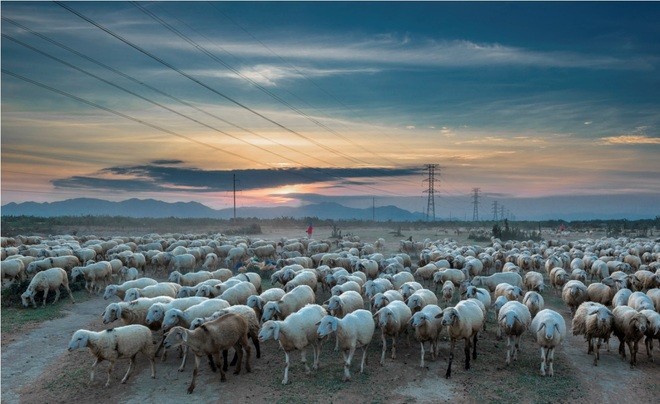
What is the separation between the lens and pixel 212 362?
42.7ft

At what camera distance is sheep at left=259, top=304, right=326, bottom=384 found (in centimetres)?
1232

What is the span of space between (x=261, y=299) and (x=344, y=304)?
2.84 metres

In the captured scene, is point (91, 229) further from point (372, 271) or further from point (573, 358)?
point (573, 358)

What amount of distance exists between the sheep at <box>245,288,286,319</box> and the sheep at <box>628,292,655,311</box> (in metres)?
12.5

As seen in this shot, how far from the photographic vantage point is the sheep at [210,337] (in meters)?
11.8

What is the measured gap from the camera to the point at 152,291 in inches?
660

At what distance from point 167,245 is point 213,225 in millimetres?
46510

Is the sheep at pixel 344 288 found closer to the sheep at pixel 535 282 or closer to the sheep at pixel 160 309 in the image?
the sheep at pixel 160 309

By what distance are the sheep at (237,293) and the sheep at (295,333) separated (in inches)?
162

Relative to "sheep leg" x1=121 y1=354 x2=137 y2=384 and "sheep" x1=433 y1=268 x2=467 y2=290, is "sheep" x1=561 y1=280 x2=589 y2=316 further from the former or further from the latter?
"sheep leg" x1=121 y1=354 x2=137 y2=384

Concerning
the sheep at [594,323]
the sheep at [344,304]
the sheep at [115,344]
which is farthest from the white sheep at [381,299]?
the sheep at [115,344]

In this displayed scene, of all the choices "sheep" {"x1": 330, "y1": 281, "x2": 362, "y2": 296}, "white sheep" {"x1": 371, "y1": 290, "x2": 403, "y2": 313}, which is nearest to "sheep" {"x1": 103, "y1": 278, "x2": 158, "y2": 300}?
"sheep" {"x1": 330, "y1": 281, "x2": 362, "y2": 296}

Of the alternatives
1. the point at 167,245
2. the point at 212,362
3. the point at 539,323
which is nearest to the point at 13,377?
the point at 212,362

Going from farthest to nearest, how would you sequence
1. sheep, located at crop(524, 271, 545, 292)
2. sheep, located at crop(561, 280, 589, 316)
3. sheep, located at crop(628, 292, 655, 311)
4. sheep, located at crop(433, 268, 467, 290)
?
sheep, located at crop(433, 268, 467, 290), sheep, located at crop(524, 271, 545, 292), sheep, located at crop(561, 280, 589, 316), sheep, located at crop(628, 292, 655, 311)
